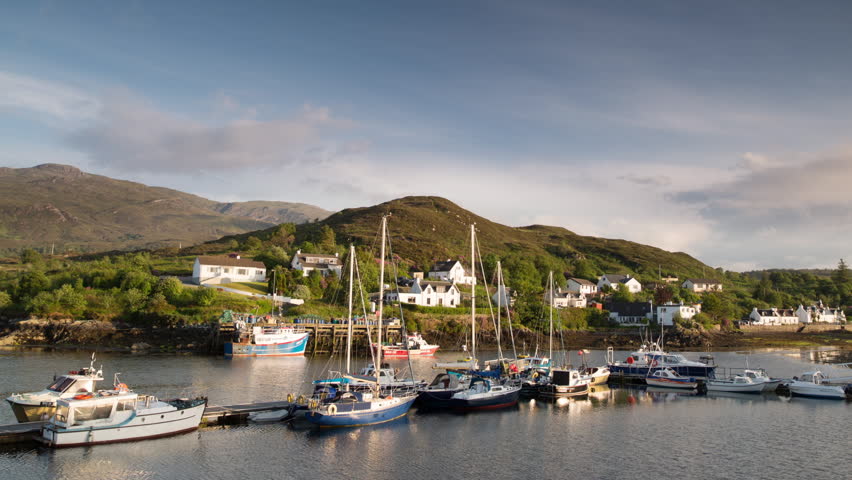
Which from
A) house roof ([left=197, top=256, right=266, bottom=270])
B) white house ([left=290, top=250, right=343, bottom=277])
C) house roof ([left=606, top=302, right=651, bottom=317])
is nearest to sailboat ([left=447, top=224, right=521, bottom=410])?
white house ([left=290, top=250, right=343, bottom=277])

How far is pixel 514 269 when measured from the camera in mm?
143625

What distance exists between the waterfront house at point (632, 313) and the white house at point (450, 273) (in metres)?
33.0

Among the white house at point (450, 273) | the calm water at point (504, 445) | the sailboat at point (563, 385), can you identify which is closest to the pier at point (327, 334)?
the calm water at point (504, 445)

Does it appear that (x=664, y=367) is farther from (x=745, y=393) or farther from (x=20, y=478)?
(x=20, y=478)

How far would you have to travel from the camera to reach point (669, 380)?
54.6 metres

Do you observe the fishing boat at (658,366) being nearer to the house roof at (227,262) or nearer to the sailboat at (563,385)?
the sailboat at (563,385)

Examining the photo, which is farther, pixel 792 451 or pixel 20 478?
pixel 792 451

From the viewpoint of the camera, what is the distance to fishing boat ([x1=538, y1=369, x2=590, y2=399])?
48250 mm

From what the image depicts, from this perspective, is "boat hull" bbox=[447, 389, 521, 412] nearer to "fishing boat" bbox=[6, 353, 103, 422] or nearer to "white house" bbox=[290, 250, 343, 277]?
"fishing boat" bbox=[6, 353, 103, 422]

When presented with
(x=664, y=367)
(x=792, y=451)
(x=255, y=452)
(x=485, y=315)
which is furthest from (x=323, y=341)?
(x=792, y=451)

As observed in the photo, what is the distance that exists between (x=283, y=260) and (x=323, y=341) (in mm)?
40206

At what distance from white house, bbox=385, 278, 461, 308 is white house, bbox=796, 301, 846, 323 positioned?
97745 millimetres

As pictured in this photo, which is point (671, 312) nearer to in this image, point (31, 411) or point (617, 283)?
point (617, 283)

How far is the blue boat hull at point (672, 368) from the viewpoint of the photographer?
56125 mm
